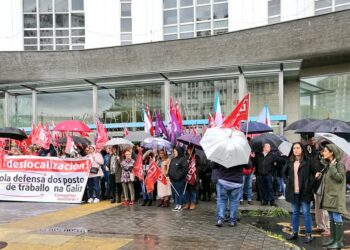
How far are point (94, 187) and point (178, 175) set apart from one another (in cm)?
314

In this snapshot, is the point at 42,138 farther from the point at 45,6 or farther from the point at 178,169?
the point at 45,6

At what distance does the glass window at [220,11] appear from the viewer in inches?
864

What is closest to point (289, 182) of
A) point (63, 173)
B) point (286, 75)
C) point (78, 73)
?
point (63, 173)

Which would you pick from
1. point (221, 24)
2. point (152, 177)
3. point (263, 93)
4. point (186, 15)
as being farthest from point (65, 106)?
point (152, 177)

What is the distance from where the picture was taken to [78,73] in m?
23.2

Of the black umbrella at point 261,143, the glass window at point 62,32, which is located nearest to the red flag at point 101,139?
the black umbrella at point 261,143

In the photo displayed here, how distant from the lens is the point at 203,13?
22531 mm

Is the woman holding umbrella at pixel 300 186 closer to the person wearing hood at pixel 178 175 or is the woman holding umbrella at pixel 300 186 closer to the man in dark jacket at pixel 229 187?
the man in dark jacket at pixel 229 187

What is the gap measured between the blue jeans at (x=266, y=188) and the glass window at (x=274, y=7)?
11429mm

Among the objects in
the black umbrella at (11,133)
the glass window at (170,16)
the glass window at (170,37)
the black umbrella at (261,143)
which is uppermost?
the glass window at (170,16)

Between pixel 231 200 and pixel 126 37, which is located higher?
pixel 126 37

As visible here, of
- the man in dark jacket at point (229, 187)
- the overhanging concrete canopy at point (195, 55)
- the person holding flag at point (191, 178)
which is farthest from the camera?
the overhanging concrete canopy at point (195, 55)

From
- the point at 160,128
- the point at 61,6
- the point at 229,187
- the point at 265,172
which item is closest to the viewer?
the point at 229,187

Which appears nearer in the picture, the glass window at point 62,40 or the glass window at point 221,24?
the glass window at point 221,24
